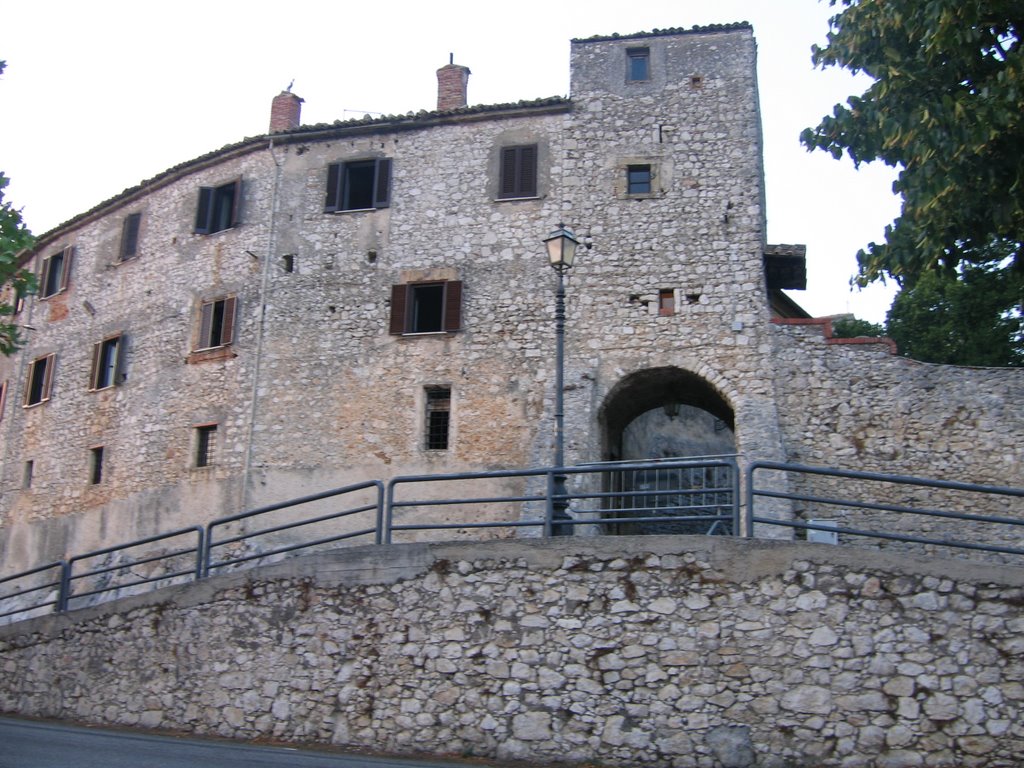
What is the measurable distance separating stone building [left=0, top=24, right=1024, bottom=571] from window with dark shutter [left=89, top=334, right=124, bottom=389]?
0.13 metres

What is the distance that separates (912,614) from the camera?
33.1 feet

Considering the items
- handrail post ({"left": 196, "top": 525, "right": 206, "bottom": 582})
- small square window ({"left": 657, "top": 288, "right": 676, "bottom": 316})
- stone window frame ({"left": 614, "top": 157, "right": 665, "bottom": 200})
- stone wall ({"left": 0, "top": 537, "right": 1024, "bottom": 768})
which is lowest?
stone wall ({"left": 0, "top": 537, "right": 1024, "bottom": 768})

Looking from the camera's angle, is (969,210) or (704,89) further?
(704,89)

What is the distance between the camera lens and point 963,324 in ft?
97.7

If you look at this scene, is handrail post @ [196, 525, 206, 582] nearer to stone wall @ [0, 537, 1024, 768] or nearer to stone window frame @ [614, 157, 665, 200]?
stone wall @ [0, 537, 1024, 768]

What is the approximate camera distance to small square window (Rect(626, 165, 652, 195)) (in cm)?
2041

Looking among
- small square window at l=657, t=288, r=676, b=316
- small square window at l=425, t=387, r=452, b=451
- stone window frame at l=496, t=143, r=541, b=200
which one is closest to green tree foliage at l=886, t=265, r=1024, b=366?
small square window at l=657, t=288, r=676, b=316

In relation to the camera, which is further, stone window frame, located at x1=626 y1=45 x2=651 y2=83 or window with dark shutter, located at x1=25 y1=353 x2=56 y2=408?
window with dark shutter, located at x1=25 y1=353 x2=56 y2=408

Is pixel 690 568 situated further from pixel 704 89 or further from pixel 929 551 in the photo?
pixel 704 89

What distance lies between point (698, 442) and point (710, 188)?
34.0ft

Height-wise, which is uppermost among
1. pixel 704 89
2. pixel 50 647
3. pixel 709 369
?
pixel 704 89

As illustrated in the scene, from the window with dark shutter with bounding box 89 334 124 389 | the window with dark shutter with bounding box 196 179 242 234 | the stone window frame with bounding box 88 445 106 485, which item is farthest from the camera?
the window with dark shutter with bounding box 89 334 124 389

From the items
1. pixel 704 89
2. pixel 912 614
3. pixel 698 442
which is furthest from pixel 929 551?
pixel 698 442

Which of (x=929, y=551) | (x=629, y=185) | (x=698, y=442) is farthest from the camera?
(x=698, y=442)
